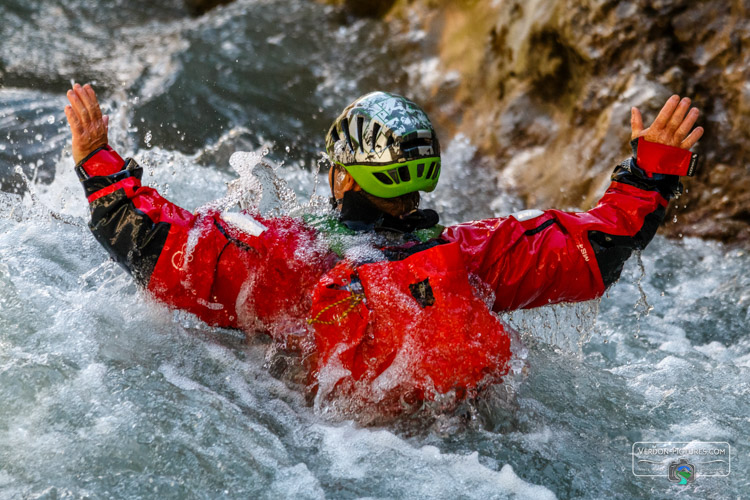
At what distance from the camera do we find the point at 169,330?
397cm

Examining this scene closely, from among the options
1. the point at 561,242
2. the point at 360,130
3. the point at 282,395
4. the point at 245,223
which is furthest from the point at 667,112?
the point at 282,395

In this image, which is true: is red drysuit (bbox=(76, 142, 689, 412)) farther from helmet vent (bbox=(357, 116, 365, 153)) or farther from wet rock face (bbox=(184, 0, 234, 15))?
wet rock face (bbox=(184, 0, 234, 15))

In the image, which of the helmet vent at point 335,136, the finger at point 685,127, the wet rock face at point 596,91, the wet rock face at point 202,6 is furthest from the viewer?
the wet rock face at point 202,6

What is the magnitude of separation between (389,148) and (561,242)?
0.91 metres

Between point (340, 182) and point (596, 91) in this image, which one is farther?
point (596, 91)

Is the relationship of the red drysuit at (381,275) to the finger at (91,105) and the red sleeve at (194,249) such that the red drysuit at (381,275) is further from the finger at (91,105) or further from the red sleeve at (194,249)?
the finger at (91,105)

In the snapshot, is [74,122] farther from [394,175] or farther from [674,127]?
[674,127]

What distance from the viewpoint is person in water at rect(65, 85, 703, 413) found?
3168 millimetres

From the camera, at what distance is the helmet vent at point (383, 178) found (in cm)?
341

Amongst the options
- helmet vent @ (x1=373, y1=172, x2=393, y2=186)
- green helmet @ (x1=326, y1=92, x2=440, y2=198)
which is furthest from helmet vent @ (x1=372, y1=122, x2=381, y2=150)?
helmet vent @ (x1=373, y1=172, x2=393, y2=186)

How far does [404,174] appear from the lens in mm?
3402

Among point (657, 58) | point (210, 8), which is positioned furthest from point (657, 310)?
point (210, 8)

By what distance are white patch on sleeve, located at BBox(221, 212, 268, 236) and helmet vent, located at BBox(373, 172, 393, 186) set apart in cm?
55

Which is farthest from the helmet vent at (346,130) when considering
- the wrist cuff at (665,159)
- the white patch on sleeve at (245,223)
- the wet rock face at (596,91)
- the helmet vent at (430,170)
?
the wet rock face at (596,91)
